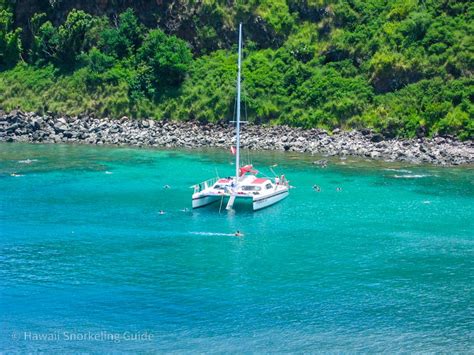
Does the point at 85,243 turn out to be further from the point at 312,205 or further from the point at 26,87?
the point at 26,87

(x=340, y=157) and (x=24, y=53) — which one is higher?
(x=24, y=53)

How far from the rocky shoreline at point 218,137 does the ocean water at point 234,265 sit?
37.3ft

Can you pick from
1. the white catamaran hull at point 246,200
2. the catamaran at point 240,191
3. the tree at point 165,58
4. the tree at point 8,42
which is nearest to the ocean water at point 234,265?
the white catamaran hull at point 246,200

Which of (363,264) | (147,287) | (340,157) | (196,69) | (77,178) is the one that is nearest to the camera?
(147,287)

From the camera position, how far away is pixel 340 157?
8450cm

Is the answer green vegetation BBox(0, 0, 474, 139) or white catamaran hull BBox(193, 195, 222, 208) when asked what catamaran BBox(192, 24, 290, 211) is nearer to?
white catamaran hull BBox(193, 195, 222, 208)

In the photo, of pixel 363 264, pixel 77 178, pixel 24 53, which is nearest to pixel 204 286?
pixel 363 264

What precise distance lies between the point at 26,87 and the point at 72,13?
41.3ft

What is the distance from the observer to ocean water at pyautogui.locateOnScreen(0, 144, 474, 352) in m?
36.0

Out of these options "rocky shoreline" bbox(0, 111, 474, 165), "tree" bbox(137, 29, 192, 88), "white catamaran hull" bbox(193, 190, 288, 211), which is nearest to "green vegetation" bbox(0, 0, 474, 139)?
"tree" bbox(137, 29, 192, 88)

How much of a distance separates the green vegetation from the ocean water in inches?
887

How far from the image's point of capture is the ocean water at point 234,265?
3597cm

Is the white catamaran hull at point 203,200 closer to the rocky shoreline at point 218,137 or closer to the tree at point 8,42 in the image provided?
the rocky shoreline at point 218,137

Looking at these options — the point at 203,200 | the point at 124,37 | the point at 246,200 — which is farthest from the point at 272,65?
the point at 203,200
